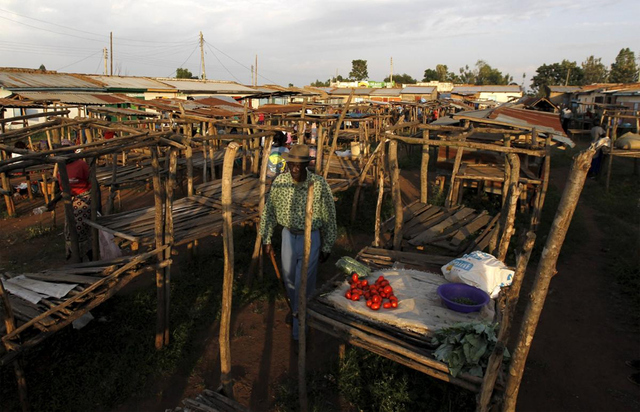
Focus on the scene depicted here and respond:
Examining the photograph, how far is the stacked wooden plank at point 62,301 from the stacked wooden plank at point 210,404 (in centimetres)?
140

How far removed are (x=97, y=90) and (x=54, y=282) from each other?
19.3m

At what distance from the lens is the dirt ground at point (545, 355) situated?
4.11 metres

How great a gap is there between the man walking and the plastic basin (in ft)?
4.91

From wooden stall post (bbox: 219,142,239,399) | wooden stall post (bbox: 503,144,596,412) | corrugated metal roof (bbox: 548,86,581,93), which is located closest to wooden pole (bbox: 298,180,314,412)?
wooden stall post (bbox: 219,142,239,399)

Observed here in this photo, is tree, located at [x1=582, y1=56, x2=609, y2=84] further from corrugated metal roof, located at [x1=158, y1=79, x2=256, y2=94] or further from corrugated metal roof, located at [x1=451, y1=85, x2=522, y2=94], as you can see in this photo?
corrugated metal roof, located at [x1=158, y1=79, x2=256, y2=94]

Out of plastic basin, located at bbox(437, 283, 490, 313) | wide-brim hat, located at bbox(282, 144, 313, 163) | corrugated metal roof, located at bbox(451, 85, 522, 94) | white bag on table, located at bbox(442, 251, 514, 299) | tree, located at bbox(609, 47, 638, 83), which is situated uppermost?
tree, located at bbox(609, 47, 638, 83)

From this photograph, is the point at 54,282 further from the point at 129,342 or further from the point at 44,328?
the point at 129,342

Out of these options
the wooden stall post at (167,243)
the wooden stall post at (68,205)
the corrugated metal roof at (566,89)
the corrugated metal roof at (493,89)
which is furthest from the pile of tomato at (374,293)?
the corrugated metal roof at (566,89)

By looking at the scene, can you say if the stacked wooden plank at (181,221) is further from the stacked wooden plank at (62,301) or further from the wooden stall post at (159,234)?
the stacked wooden plank at (62,301)

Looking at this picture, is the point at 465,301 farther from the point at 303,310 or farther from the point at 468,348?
the point at 303,310

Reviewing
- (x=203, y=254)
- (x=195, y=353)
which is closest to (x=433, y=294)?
(x=195, y=353)

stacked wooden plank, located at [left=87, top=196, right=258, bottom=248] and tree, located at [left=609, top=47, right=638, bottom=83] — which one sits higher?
tree, located at [left=609, top=47, right=638, bottom=83]

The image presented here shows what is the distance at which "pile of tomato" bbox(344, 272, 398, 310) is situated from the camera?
3719mm

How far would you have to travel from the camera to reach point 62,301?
3652 millimetres
